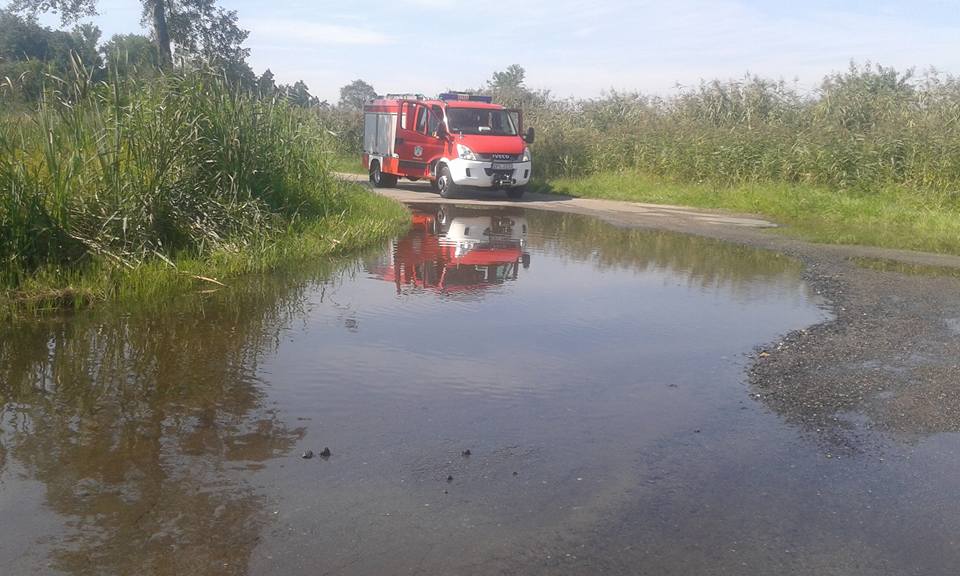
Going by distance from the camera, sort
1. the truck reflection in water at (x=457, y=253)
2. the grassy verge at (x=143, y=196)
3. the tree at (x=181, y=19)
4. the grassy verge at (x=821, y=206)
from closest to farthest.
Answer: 1. the grassy verge at (x=143, y=196)
2. the truck reflection in water at (x=457, y=253)
3. the grassy verge at (x=821, y=206)
4. the tree at (x=181, y=19)

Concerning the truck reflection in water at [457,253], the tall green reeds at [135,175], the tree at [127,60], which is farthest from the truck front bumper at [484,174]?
the tree at [127,60]

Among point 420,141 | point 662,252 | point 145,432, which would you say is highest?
point 420,141

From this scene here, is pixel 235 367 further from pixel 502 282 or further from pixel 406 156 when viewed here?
pixel 406 156

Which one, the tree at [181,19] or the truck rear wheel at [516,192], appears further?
the tree at [181,19]

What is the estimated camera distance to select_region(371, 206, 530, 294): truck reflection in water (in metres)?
10.5

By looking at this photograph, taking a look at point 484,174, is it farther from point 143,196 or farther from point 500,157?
point 143,196

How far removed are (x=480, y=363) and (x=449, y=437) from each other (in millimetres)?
1648

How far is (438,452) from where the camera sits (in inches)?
196

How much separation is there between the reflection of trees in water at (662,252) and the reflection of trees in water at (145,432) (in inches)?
216

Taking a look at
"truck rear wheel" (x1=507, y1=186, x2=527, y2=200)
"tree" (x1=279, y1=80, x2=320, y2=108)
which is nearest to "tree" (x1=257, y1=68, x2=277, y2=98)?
"tree" (x1=279, y1=80, x2=320, y2=108)

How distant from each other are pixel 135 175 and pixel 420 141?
12799mm

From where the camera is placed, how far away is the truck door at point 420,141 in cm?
2186

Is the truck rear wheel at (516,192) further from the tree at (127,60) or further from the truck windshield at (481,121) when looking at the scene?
the tree at (127,60)

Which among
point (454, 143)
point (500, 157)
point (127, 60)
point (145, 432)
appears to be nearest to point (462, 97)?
point (454, 143)
